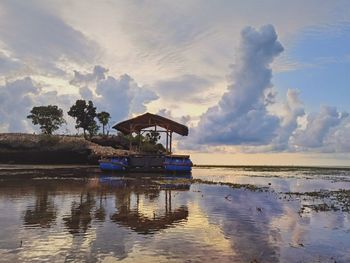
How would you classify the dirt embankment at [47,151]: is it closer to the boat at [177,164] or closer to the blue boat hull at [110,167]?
the blue boat hull at [110,167]

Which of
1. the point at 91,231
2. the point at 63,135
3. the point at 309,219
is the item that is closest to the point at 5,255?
the point at 91,231

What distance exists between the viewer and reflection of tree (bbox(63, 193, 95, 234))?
603 inches

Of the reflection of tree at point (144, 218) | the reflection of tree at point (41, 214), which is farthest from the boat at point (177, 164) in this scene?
the reflection of tree at point (41, 214)

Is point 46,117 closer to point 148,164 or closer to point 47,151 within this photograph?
point 47,151

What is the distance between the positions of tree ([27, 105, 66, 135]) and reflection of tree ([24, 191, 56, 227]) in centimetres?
7152

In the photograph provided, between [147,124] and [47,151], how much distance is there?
87.3 feet

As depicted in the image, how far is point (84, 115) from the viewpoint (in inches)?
3669

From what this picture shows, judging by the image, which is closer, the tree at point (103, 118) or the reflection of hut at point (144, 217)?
the reflection of hut at point (144, 217)

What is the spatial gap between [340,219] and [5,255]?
15.0 meters

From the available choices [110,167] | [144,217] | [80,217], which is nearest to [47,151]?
[110,167]

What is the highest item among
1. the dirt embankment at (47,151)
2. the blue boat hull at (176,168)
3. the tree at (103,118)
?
the tree at (103,118)

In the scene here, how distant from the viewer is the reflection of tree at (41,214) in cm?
1647

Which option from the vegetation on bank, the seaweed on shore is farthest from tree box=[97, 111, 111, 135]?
the seaweed on shore

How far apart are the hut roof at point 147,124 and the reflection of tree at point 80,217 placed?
37.7m
